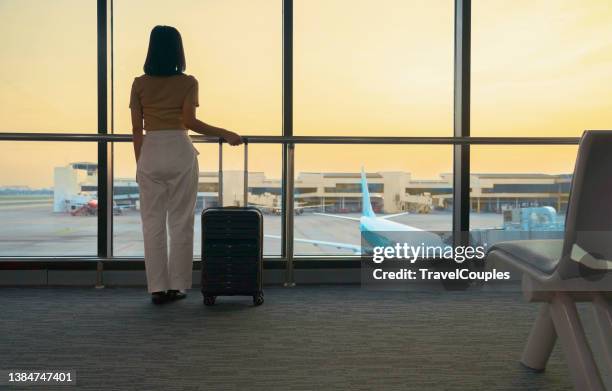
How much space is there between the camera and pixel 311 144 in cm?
298

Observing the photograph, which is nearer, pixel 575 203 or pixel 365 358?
pixel 575 203

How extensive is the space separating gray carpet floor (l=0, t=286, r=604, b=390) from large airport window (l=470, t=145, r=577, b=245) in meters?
0.49

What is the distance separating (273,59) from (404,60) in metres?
0.85

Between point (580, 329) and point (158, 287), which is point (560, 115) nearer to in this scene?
point (580, 329)

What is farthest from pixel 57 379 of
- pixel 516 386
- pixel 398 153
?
pixel 398 153

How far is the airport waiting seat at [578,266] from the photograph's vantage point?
3.80ft

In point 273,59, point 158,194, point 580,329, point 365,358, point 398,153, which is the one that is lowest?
point 365,358

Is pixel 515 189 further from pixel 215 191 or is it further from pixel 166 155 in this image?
pixel 166 155

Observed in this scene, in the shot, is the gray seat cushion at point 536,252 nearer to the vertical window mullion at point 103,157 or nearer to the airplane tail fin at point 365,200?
the airplane tail fin at point 365,200

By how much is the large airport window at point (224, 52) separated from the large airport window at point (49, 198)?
34 cm

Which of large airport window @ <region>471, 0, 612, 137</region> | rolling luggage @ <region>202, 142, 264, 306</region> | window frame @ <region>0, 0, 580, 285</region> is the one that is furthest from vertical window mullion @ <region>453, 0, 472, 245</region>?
rolling luggage @ <region>202, 142, 264, 306</region>

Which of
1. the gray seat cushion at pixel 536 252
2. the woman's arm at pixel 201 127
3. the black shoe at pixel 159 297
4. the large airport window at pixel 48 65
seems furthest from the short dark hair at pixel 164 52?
the gray seat cushion at pixel 536 252

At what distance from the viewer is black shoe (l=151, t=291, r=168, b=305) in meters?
2.55

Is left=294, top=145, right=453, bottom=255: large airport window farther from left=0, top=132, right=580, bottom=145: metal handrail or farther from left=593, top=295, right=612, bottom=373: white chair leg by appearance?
left=593, top=295, right=612, bottom=373: white chair leg
